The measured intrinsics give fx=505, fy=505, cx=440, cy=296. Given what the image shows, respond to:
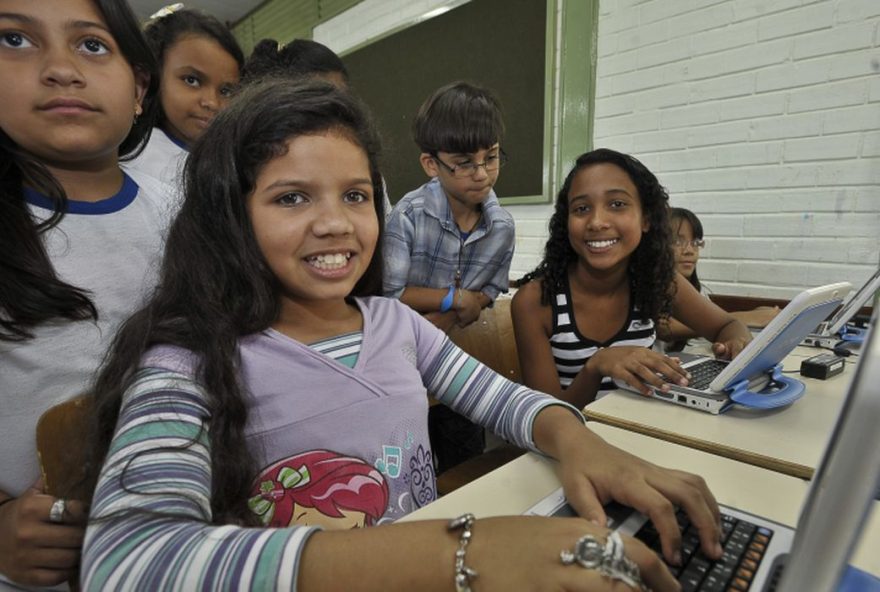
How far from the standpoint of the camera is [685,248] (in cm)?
214

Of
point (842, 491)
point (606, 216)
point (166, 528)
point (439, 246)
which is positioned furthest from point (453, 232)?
point (842, 491)

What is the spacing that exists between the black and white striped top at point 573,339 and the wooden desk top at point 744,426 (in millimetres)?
382

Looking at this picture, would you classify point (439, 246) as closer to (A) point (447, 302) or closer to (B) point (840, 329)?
(A) point (447, 302)

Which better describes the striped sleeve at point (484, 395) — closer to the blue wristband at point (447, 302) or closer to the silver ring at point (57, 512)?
the silver ring at point (57, 512)

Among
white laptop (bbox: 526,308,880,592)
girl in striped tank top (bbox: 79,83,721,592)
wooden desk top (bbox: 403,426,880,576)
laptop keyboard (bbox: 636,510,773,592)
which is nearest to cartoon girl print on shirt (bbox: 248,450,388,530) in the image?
girl in striped tank top (bbox: 79,83,721,592)

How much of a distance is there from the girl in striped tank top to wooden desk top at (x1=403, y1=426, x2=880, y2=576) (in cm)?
5

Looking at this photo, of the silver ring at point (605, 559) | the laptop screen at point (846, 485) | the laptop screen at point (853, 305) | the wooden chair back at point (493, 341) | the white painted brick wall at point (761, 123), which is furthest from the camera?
the white painted brick wall at point (761, 123)

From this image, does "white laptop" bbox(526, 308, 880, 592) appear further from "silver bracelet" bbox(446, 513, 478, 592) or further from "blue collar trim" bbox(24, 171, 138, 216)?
"blue collar trim" bbox(24, 171, 138, 216)

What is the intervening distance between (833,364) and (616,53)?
183 centimetres

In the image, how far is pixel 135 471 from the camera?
1.54ft

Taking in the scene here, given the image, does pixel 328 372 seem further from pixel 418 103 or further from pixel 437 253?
pixel 418 103

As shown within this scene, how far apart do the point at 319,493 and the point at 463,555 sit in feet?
1.10

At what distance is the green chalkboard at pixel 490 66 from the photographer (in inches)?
104

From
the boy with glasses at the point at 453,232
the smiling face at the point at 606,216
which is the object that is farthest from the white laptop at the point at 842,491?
the boy with glasses at the point at 453,232
